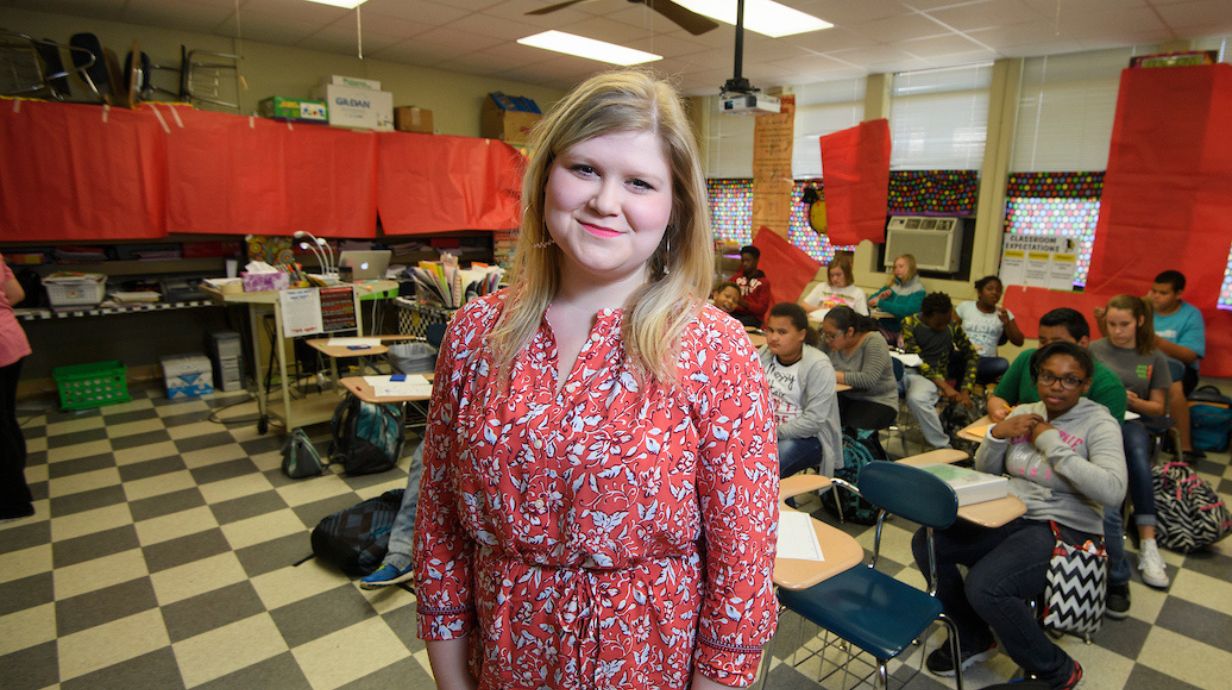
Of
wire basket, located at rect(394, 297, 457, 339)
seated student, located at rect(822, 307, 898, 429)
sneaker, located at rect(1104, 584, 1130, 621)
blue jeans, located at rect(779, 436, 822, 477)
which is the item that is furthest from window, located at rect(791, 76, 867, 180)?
sneaker, located at rect(1104, 584, 1130, 621)

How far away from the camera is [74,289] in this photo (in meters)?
4.79

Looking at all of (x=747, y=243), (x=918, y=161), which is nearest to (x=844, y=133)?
(x=918, y=161)

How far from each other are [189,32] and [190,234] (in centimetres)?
162

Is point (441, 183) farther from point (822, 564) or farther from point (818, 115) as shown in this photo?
point (822, 564)

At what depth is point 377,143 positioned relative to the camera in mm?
6070

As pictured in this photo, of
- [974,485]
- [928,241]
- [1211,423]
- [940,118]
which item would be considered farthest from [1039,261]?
[974,485]

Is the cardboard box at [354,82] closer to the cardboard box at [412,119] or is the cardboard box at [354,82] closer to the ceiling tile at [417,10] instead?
the cardboard box at [412,119]

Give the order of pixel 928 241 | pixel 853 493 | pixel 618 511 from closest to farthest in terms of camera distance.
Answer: pixel 618 511
pixel 853 493
pixel 928 241

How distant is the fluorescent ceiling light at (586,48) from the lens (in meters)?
5.39

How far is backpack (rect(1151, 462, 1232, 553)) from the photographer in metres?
3.06

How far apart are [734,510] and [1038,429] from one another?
1973 millimetres

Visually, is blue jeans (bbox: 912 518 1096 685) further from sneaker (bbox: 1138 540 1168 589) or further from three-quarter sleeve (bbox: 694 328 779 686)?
→ three-quarter sleeve (bbox: 694 328 779 686)

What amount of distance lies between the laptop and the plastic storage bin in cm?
168

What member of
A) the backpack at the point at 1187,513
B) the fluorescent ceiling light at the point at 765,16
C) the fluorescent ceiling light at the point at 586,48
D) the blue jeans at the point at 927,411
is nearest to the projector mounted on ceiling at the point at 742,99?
the fluorescent ceiling light at the point at 765,16
